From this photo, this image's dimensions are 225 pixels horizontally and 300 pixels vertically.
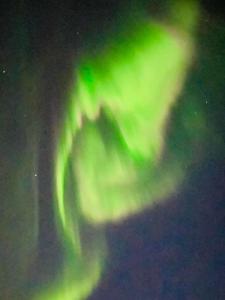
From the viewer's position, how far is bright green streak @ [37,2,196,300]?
3.24 feet

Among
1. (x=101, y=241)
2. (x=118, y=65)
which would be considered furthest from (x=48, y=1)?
(x=101, y=241)

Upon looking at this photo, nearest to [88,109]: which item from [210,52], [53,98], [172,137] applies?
[53,98]

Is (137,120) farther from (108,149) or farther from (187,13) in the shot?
(187,13)

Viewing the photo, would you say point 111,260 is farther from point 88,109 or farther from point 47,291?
point 88,109

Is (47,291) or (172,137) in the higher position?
(172,137)

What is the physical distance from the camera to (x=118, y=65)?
3.48ft

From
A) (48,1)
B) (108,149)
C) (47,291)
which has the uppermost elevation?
(48,1)

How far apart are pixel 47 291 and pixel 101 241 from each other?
14 cm

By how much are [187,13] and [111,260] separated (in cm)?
55

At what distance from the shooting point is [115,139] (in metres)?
1.03

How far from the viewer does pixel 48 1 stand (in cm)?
104

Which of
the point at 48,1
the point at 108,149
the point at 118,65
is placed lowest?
the point at 108,149

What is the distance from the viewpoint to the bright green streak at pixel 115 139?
988 millimetres

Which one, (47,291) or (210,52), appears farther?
(210,52)
